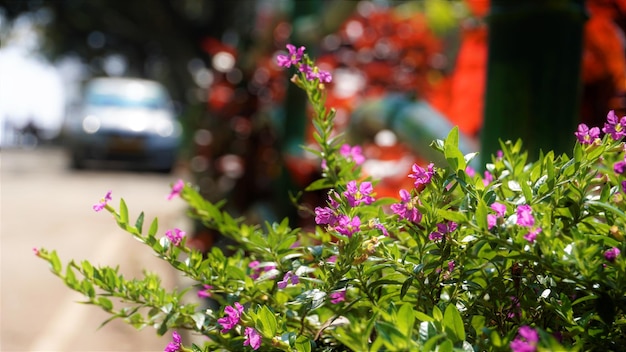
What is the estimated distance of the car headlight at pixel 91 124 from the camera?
49.3 ft

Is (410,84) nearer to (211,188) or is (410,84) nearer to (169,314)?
→ (211,188)

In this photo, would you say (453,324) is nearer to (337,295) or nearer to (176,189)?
(337,295)

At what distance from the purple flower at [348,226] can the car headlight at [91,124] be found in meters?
14.6

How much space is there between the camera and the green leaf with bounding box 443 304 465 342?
2.81 ft

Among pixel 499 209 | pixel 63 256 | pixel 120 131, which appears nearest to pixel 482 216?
pixel 499 209

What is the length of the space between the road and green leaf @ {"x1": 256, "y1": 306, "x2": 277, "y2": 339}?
1.24 feet

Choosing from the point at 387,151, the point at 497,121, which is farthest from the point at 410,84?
the point at 497,121

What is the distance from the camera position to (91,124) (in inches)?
596

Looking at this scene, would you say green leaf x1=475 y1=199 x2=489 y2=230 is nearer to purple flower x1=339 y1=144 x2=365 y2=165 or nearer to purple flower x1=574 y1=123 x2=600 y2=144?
purple flower x1=574 y1=123 x2=600 y2=144

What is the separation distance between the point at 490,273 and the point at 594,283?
Answer: 0.22 metres

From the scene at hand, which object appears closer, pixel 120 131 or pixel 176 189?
pixel 176 189

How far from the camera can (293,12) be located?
4.40 metres

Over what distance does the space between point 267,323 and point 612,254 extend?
426 millimetres

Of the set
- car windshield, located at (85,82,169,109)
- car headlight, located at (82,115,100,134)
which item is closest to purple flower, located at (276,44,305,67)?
car headlight, located at (82,115,100,134)
